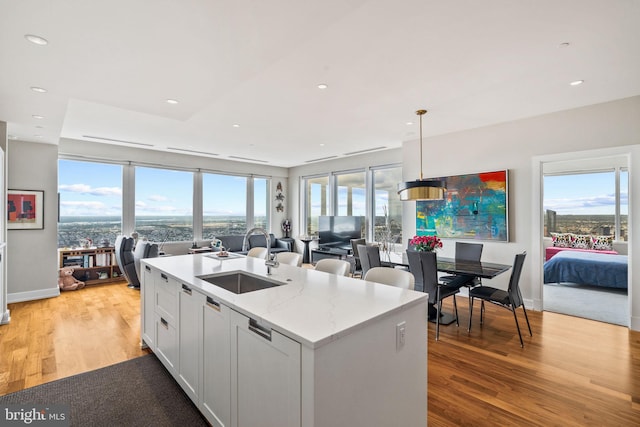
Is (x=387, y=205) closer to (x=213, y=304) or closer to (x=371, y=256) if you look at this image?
(x=371, y=256)

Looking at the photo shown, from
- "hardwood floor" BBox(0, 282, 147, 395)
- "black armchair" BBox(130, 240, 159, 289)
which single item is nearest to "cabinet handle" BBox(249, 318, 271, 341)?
"hardwood floor" BBox(0, 282, 147, 395)

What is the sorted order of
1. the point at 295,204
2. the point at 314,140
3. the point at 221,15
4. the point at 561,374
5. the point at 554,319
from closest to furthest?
the point at 221,15
the point at 561,374
the point at 554,319
the point at 314,140
the point at 295,204

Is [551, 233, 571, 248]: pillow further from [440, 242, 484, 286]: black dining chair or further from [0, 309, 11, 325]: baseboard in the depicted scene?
[0, 309, 11, 325]: baseboard

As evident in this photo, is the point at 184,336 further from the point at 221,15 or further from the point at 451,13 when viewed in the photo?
the point at 451,13

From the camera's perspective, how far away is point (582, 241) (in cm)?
694

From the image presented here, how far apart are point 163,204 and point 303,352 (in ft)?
21.6

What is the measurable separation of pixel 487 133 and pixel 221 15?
4266 mm

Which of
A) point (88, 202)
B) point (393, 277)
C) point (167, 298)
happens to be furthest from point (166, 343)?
point (88, 202)

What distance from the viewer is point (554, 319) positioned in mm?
3914

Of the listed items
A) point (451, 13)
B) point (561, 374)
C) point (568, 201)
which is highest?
point (451, 13)

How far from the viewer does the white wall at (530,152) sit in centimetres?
357

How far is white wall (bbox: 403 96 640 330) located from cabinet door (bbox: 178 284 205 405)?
4001 millimetres

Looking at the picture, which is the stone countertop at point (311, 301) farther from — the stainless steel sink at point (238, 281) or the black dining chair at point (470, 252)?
the black dining chair at point (470, 252)

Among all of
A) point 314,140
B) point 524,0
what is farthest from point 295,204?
point 524,0
